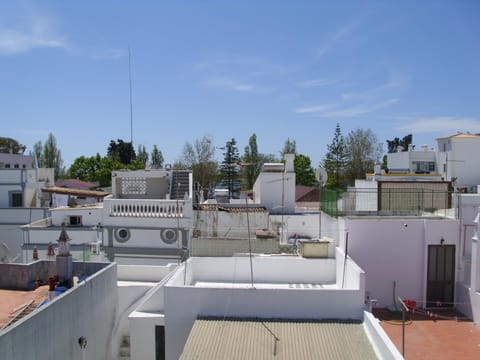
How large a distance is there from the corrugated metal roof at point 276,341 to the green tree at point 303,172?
3671 centimetres

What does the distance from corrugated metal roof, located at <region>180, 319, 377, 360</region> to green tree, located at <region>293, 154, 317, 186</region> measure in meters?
36.7

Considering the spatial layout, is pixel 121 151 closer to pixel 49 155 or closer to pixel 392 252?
pixel 49 155

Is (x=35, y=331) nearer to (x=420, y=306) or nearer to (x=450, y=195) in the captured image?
(x=420, y=306)

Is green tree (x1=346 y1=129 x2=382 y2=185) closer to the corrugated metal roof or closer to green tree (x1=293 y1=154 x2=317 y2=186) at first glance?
green tree (x1=293 y1=154 x2=317 y2=186)

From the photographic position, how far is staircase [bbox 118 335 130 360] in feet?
38.3

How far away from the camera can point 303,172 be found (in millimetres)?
46094

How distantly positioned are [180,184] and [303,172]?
2878 cm

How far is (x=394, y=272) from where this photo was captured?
12773mm

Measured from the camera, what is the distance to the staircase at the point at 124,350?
38.3 feet

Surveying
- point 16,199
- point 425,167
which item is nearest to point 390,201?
point 16,199

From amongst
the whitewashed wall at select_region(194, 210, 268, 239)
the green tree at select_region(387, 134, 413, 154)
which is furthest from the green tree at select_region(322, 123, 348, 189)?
the whitewashed wall at select_region(194, 210, 268, 239)

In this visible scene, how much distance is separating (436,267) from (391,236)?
1.60m

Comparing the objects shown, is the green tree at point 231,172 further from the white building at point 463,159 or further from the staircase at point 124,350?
the staircase at point 124,350

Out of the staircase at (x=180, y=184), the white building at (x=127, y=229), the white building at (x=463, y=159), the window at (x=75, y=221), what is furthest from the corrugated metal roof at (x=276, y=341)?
the white building at (x=463, y=159)
